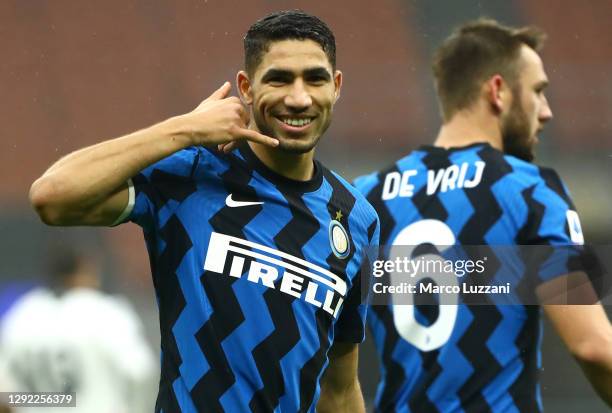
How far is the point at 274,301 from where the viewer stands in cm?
272

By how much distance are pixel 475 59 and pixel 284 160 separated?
1.66m

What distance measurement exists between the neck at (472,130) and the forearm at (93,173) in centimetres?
182

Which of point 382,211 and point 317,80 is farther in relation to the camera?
point 382,211

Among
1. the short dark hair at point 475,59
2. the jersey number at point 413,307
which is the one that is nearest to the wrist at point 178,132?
the jersey number at point 413,307

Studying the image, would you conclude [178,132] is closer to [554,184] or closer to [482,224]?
[482,224]

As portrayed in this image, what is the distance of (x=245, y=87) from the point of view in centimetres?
287

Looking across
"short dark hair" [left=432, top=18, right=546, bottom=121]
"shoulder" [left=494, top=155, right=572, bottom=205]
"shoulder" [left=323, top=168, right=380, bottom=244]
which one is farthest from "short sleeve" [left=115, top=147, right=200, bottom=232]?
"short dark hair" [left=432, top=18, right=546, bottom=121]

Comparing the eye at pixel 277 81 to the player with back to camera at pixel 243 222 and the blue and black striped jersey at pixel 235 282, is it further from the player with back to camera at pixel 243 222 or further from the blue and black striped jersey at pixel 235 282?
the blue and black striped jersey at pixel 235 282

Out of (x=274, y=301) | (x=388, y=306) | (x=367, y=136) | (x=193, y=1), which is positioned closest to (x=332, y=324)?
(x=274, y=301)

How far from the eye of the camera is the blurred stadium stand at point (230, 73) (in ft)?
40.9

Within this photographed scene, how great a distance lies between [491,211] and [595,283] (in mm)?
460

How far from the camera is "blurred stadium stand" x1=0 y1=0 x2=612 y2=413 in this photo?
490 inches

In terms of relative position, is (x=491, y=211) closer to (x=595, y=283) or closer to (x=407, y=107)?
(x=595, y=283)

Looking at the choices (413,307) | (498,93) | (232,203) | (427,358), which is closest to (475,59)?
(498,93)
